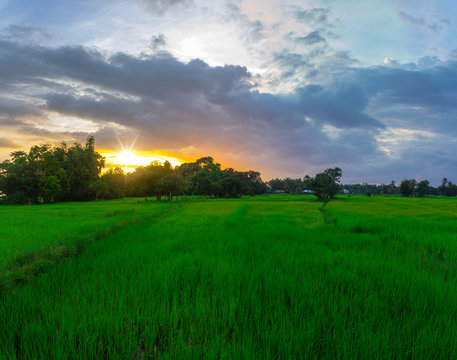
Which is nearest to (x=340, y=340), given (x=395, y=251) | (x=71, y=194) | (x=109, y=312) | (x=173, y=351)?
(x=173, y=351)

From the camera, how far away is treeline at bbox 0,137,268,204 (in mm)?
42000

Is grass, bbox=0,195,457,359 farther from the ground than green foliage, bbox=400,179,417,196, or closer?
closer

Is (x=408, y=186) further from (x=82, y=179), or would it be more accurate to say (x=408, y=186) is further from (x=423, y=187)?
(x=82, y=179)

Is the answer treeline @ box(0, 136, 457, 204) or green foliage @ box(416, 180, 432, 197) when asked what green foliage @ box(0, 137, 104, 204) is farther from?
green foliage @ box(416, 180, 432, 197)

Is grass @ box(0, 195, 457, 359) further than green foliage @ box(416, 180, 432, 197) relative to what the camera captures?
No

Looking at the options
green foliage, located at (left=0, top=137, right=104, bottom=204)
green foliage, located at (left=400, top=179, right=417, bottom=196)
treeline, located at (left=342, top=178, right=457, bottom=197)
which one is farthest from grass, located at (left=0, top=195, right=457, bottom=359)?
green foliage, located at (left=400, top=179, right=417, bottom=196)

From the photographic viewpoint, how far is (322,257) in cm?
524

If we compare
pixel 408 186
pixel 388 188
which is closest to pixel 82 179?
pixel 408 186

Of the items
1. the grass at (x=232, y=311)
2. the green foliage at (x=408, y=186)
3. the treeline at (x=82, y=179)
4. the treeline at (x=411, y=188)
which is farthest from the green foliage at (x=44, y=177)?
the green foliage at (x=408, y=186)

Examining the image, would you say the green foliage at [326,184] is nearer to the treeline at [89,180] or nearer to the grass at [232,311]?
the treeline at [89,180]

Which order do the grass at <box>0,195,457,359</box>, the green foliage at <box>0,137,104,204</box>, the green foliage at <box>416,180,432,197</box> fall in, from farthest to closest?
the green foliage at <box>416,180,432,197</box>
the green foliage at <box>0,137,104,204</box>
the grass at <box>0,195,457,359</box>

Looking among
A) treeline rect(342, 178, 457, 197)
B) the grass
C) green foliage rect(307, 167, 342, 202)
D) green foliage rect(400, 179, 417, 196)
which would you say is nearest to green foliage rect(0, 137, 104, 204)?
the grass

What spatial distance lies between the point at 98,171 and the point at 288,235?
61.9 metres

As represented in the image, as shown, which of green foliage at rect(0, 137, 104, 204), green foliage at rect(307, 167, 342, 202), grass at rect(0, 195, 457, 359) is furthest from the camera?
green foliage at rect(307, 167, 342, 202)
